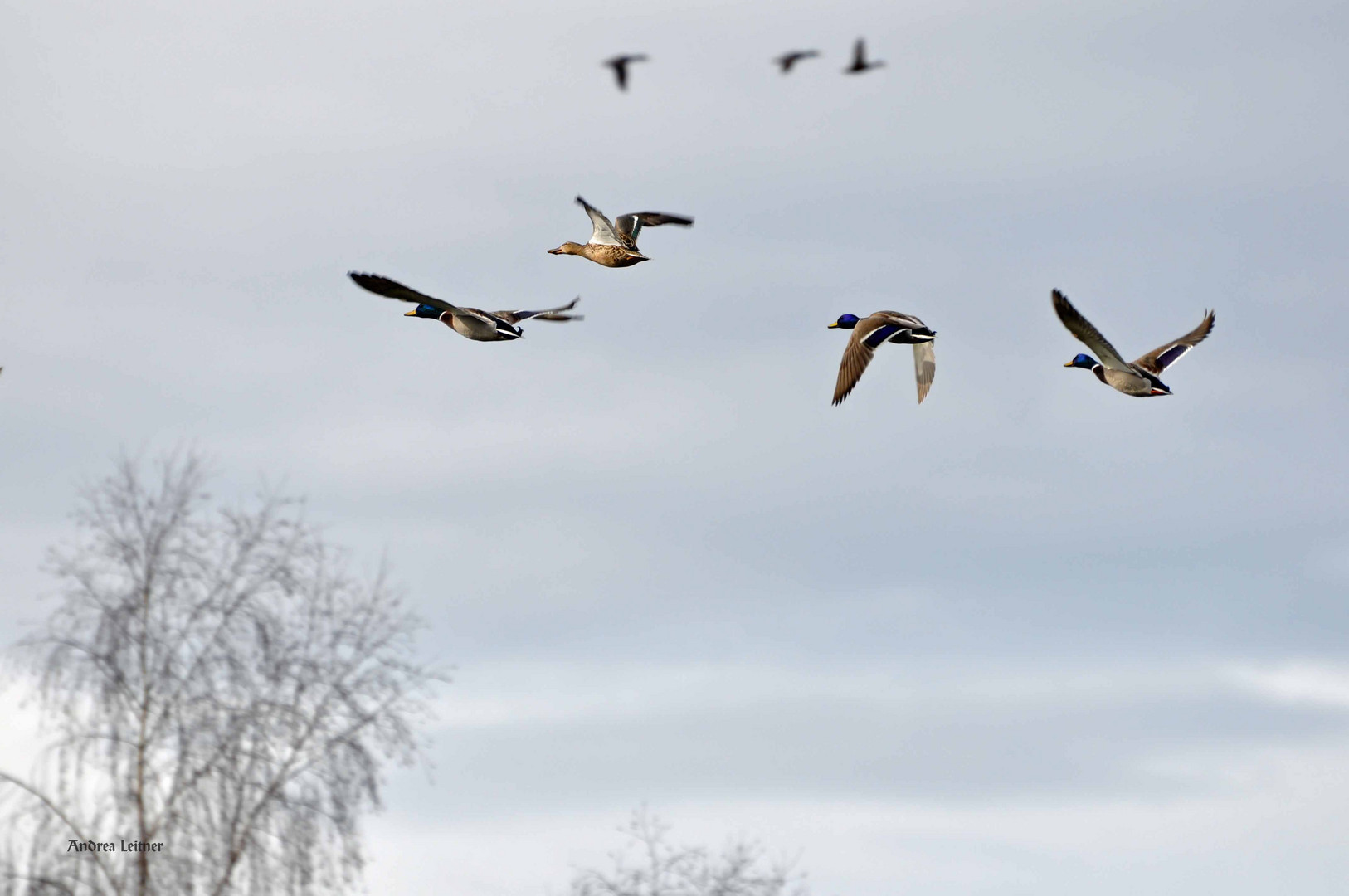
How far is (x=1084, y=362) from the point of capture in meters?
25.9

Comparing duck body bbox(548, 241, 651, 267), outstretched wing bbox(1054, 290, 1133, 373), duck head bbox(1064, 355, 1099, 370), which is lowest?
outstretched wing bbox(1054, 290, 1133, 373)

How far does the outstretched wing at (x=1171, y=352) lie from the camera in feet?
80.8

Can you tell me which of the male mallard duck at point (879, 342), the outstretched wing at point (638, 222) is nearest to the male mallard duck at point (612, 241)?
the outstretched wing at point (638, 222)

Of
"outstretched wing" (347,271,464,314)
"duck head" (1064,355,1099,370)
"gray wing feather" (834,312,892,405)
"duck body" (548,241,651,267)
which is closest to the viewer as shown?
"outstretched wing" (347,271,464,314)

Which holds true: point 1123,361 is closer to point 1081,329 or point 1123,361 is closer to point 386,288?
point 1081,329

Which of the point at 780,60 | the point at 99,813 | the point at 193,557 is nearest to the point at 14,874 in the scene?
the point at 99,813

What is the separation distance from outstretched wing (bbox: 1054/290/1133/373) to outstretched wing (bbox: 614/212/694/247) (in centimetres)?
913

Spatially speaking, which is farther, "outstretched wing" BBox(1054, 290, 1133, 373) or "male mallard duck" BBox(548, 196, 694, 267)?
"male mallard duck" BBox(548, 196, 694, 267)

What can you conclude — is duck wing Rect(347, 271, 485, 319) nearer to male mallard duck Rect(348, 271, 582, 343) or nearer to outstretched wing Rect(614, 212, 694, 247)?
male mallard duck Rect(348, 271, 582, 343)

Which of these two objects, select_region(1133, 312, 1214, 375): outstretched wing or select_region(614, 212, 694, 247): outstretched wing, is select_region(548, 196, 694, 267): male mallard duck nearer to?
select_region(614, 212, 694, 247): outstretched wing

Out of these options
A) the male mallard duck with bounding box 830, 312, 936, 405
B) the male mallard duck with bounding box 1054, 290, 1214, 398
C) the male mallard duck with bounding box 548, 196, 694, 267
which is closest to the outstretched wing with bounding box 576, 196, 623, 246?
the male mallard duck with bounding box 548, 196, 694, 267

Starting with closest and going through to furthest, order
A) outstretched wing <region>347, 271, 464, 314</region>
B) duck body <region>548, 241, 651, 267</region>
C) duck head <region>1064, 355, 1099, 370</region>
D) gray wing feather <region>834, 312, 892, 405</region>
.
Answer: outstretched wing <region>347, 271, 464, 314</region>
gray wing feather <region>834, 312, 892, 405</region>
duck head <region>1064, 355, 1099, 370</region>
duck body <region>548, 241, 651, 267</region>

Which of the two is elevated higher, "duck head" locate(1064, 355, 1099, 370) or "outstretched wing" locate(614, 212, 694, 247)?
"outstretched wing" locate(614, 212, 694, 247)

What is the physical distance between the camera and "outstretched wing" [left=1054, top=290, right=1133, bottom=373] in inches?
822
